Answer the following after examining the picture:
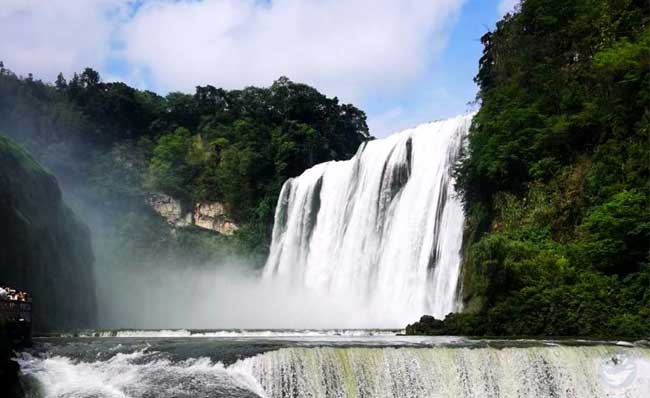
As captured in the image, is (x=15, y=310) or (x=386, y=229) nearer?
(x=15, y=310)

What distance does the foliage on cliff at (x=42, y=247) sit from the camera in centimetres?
3009

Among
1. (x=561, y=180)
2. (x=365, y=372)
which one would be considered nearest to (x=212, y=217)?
(x=561, y=180)

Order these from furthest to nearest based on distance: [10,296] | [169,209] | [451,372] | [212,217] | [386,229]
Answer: [169,209] < [212,217] < [386,229] < [10,296] < [451,372]

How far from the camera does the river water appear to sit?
17.8 metres

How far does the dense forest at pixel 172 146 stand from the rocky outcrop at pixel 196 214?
1.93ft

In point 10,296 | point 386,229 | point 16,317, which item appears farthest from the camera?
point 386,229

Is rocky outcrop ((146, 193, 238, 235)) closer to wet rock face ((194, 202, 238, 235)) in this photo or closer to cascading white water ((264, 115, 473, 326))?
wet rock face ((194, 202, 238, 235))

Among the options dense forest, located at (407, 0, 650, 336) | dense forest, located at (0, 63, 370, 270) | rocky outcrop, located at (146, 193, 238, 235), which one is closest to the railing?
dense forest, located at (407, 0, 650, 336)

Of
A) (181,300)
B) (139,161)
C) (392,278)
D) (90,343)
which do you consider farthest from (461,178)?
(139,161)

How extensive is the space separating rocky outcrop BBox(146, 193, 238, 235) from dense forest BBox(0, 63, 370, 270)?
587 mm

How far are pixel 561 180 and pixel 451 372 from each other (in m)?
13.8

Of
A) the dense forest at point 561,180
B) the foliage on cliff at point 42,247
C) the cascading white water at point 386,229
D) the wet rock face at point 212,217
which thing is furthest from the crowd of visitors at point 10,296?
the wet rock face at point 212,217

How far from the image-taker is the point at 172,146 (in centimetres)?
7244

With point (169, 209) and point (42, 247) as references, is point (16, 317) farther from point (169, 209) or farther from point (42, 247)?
A: point (169, 209)
